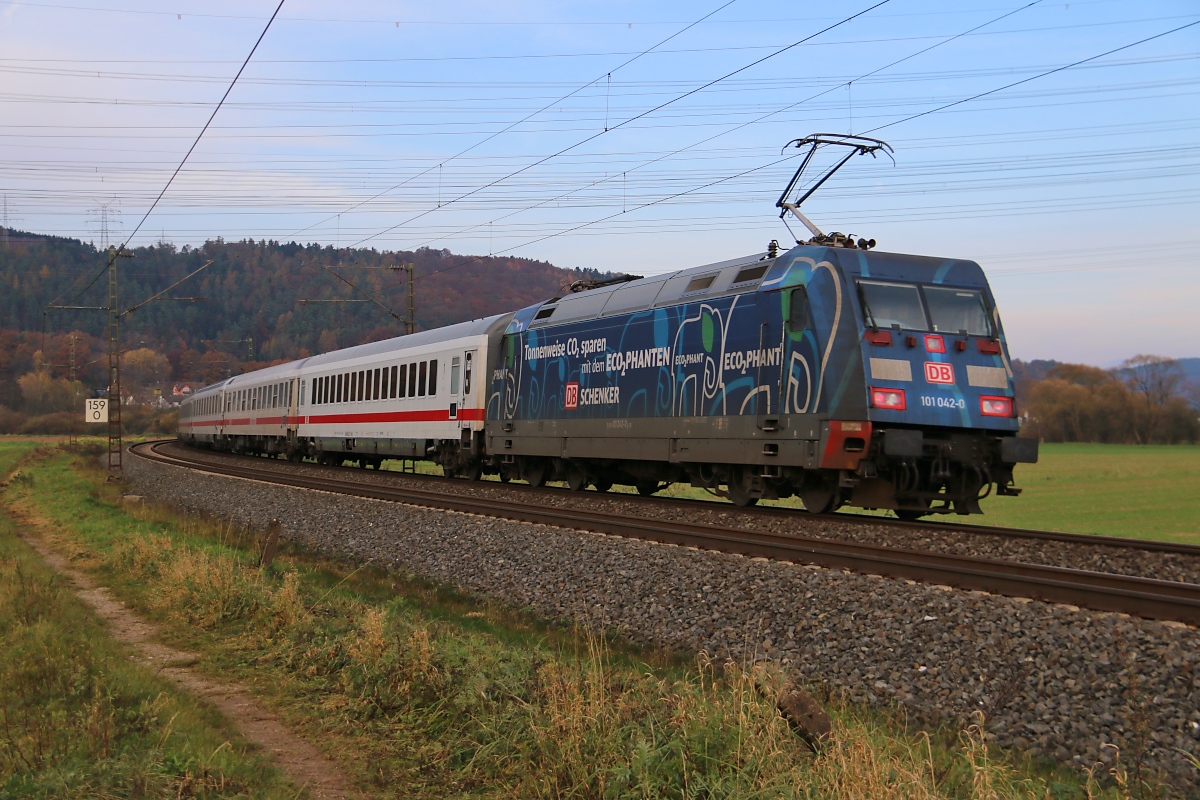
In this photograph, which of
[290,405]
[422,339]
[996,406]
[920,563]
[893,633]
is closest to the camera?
[893,633]

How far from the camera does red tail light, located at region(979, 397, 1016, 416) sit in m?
14.3

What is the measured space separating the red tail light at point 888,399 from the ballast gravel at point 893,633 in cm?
353

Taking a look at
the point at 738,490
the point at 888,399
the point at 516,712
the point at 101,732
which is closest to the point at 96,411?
the point at 738,490

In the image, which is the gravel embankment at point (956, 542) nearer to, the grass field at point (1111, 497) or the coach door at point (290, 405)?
the grass field at point (1111, 497)

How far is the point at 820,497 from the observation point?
15102mm

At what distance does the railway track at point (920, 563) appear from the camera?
8398 millimetres

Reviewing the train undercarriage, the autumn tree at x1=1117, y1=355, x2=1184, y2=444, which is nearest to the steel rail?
the train undercarriage

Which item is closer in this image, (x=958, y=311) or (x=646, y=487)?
(x=958, y=311)

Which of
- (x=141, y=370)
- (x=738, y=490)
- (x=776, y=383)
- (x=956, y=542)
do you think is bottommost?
(x=956, y=542)

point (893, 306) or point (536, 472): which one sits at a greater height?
point (893, 306)

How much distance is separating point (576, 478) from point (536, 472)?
1.56m

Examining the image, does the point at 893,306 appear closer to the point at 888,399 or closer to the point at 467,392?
the point at 888,399

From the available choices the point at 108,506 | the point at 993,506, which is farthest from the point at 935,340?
the point at 993,506

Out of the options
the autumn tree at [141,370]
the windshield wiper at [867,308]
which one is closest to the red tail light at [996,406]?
the windshield wiper at [867,308]
